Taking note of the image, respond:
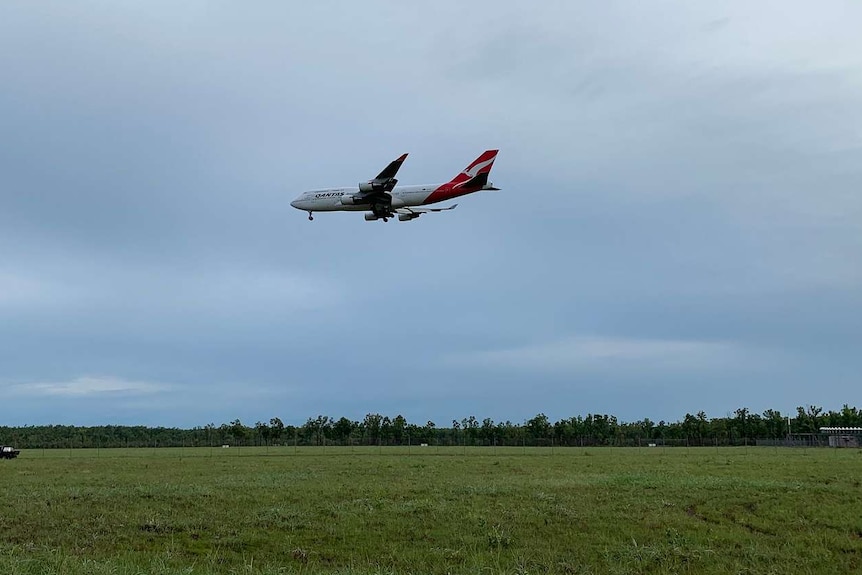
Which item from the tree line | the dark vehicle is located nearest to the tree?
the tree line

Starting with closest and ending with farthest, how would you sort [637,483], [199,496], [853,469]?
1. [199,496]
2. [637,483]
3. [853,469]

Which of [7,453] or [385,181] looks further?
[7,453]

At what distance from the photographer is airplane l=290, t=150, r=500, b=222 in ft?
121

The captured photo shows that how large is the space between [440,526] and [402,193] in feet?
61.1

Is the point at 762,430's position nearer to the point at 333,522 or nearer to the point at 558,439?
the point at 558,439

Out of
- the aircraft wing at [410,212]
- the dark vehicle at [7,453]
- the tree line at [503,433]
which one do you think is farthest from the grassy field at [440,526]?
the tree line at [503,433]

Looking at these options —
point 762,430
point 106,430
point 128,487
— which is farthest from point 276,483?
point 106,430

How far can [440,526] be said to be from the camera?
76.1 ft

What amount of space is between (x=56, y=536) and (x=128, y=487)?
12.8 meters

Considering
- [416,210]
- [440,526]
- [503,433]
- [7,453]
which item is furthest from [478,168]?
[503,433]

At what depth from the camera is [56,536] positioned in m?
21.1

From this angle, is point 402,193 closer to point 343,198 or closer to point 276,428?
point 343,198

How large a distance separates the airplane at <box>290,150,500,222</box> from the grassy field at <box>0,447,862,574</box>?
12.1m

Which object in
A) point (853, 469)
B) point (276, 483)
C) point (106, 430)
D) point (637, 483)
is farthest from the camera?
point (106, 430)
